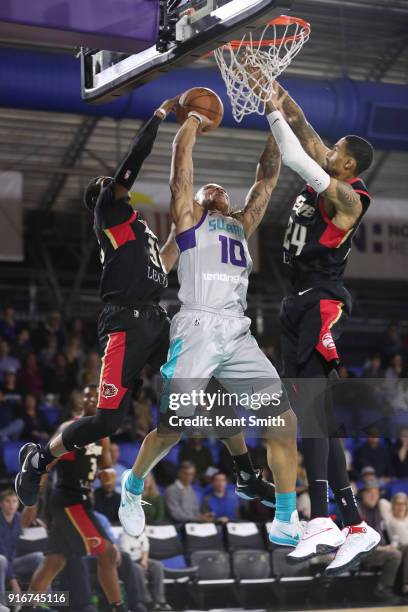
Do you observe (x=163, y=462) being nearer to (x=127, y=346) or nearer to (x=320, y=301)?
(x=127, y=346)

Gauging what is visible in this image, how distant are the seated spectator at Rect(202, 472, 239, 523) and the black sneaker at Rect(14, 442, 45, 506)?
6003 millimetres

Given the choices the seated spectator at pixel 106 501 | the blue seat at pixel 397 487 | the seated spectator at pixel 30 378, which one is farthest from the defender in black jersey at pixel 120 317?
the blue seat at pixel 397 487

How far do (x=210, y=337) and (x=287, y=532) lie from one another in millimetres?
1307

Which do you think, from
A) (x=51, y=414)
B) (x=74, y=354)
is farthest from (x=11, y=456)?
(x=74, y=354)

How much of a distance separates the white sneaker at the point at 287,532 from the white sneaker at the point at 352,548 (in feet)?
0.89

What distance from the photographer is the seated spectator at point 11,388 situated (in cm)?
1405

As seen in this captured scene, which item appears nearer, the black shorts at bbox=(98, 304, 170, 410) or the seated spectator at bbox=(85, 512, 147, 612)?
the black shorts at bbox=(98, 304, 170, 410)

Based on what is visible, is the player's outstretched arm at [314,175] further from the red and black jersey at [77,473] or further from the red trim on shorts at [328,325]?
the red and black jersey at [77,473]

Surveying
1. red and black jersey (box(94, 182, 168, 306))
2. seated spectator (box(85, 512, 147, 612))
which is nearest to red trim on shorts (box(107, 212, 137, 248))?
red and black jersey (box(94, 182, 168, 306))

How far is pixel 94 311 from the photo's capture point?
20781 mm

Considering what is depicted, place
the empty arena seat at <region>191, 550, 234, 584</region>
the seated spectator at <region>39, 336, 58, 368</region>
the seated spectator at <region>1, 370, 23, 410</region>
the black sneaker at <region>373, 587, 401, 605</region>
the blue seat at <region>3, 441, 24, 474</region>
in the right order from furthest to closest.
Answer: the seated spectator at <region>39, 336, 58, 368</region>
the seated spectator at <region>1, 370, 23, 410</region>
the blue seat at <region>3, 441, 24, 474</region>
the empty arena seat at <region>191, 550, 234, 584</region>
the black sneaker at <region>373, 587, 401, 605</region>

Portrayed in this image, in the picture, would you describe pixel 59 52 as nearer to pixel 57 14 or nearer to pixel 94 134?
pixel 94 134

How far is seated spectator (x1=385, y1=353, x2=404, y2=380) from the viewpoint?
655 inches

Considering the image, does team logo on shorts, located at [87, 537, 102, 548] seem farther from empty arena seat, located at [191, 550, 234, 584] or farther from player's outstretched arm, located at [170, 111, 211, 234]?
player's outstretched arm, located at [170, 111, 211, 234]
